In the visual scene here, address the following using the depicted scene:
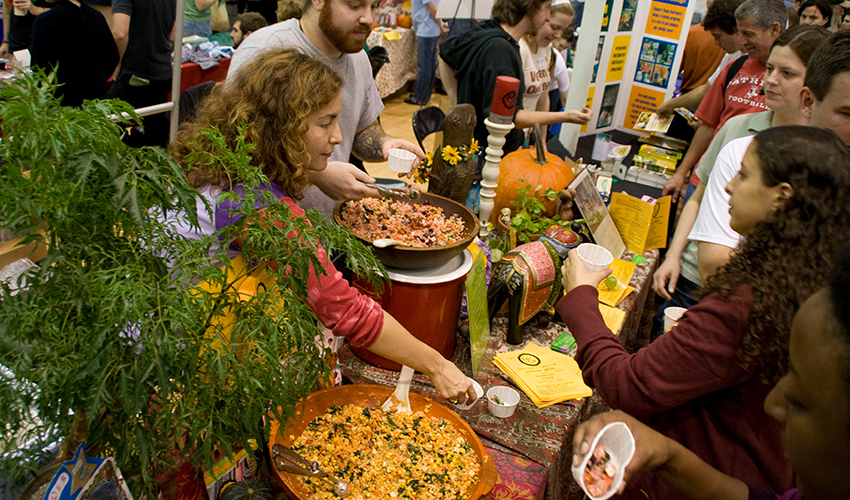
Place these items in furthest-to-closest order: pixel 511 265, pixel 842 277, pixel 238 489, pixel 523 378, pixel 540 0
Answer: pixel 540 0
pixel 511 265
pixel 523 378
pixel 238 489
pixel 842 277

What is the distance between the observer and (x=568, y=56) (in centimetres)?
619

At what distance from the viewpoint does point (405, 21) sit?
773 centimetres

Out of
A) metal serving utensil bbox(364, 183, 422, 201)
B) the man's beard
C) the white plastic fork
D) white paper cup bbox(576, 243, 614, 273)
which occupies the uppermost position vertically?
the man's beard

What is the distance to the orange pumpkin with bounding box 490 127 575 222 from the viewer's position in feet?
7.45

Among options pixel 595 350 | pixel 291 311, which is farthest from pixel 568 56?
pixel 291 311

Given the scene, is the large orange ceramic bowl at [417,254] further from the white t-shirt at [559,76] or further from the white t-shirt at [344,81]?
the white t-shirt at [559,76]

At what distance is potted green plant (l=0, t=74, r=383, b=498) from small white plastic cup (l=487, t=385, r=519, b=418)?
76 centimetres

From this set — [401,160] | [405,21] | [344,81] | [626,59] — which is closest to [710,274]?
[401,160]

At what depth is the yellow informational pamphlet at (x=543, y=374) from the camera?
1541 mm

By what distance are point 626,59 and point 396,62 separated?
3.37m

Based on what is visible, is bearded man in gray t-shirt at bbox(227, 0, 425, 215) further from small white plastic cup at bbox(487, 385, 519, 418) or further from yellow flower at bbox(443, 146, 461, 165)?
small white plastic cup at bbox(487, 385, 519, 418)

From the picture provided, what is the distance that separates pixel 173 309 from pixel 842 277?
709 millimetres

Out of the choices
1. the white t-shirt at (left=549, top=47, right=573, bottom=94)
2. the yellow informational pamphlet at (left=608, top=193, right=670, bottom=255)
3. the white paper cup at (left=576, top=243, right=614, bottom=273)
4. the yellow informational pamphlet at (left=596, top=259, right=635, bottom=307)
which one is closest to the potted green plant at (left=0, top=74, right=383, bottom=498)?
the white paper cup at (left=576, top=243, right=614, bottom=273)

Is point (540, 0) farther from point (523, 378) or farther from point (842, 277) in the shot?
point (842, 277)
